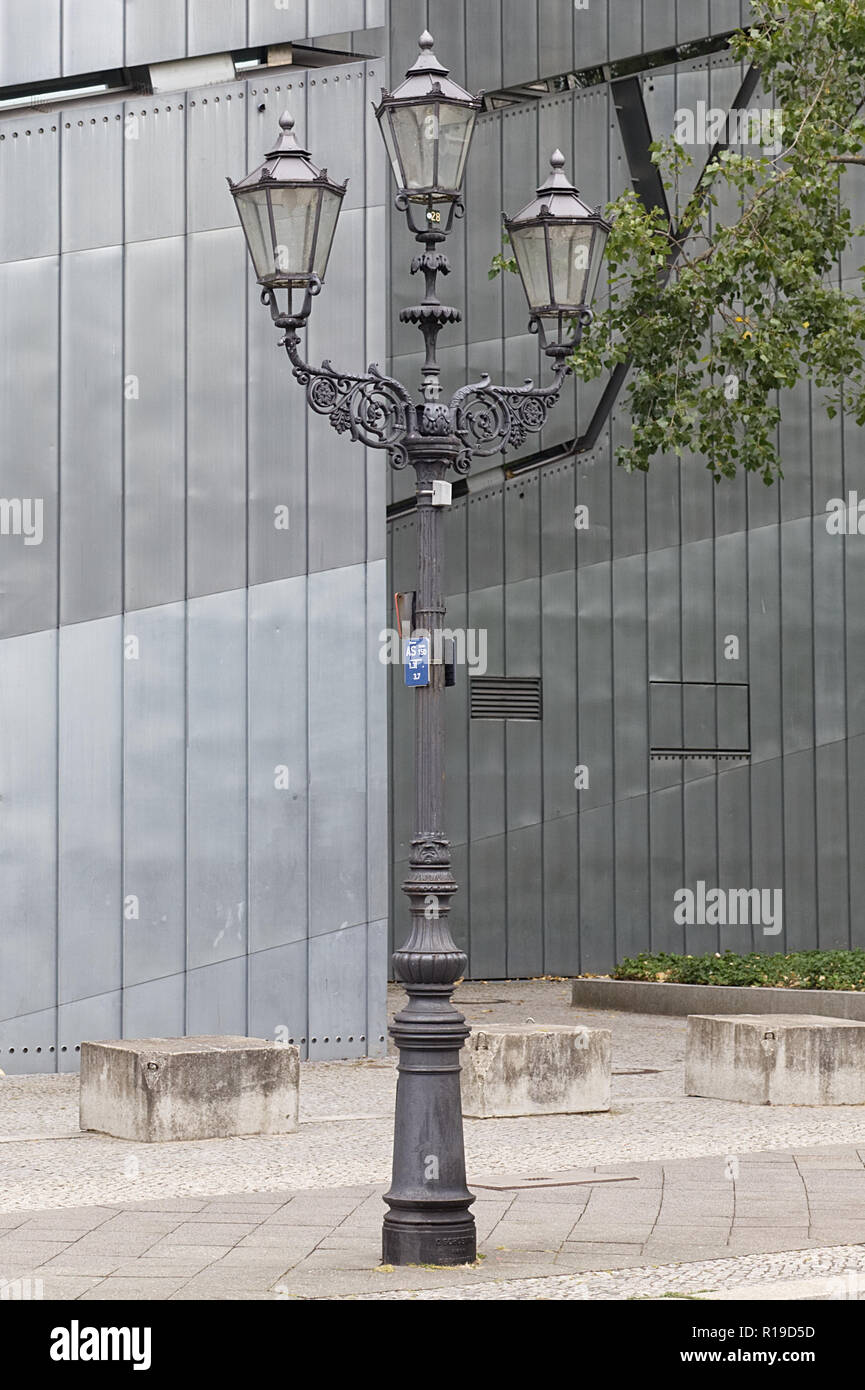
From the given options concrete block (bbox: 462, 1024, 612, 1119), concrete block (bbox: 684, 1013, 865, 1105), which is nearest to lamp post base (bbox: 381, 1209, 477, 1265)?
concrete block (bbox: 462, 1024, 612, 1119)

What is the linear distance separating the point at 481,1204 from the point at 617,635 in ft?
48.5

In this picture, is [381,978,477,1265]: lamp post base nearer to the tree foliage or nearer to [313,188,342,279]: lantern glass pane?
[313,188,342,279]: lantern glass pane

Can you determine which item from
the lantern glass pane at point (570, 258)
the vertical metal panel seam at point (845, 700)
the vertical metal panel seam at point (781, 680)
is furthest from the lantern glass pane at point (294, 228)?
the vertical metal panel seam at point (845, 700)

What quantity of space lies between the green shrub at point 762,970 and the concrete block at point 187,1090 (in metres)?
7.39

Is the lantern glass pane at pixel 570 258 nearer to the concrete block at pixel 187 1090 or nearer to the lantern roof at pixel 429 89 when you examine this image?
the lantern roof at pixel 429 89

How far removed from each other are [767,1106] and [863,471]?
527 inches

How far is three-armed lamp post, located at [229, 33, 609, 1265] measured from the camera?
26.2 feet

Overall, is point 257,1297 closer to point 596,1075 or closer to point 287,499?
point 596,1075

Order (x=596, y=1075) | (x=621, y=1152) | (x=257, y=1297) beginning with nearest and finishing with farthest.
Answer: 1. (x=257, y=1297)
2. (x=621, y=1152)
3. (x=596, y=1075)

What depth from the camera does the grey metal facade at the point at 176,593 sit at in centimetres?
1502

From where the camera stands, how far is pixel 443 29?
22.4m

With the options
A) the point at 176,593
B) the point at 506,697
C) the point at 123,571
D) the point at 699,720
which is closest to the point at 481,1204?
the point at 176,593

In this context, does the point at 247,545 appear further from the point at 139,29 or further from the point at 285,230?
the point at 285,230

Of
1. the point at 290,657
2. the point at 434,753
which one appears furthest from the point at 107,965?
the point at 434,753
